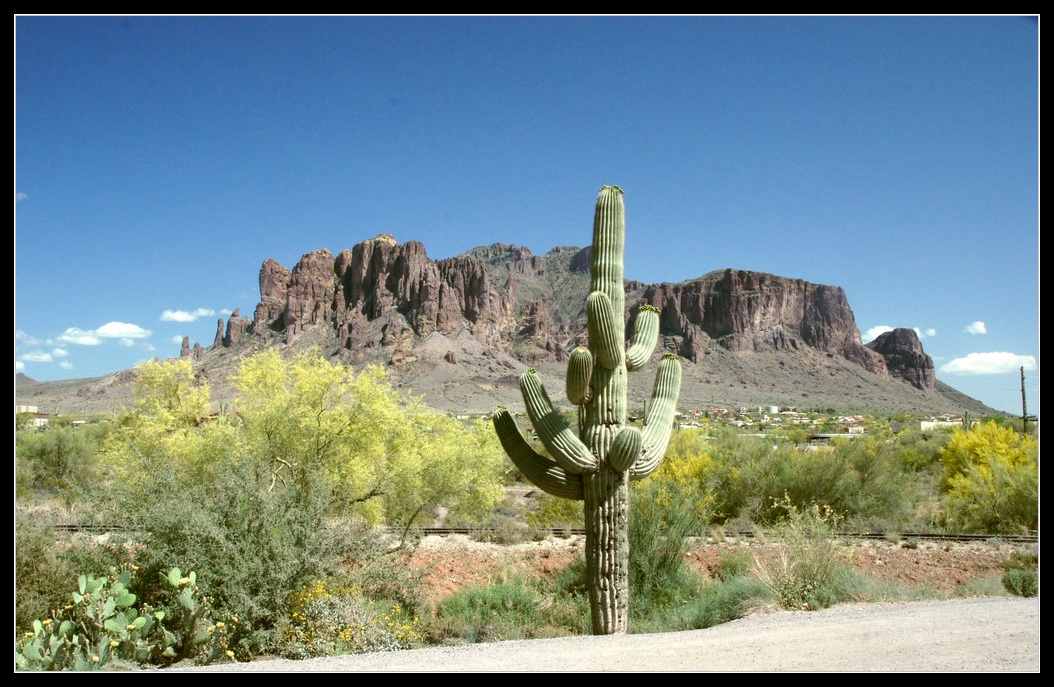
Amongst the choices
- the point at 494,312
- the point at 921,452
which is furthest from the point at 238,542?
the point at 494,312

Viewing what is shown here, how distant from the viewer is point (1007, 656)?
261 inches

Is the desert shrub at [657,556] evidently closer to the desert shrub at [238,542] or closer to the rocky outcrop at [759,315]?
the desert shrub at [238,542]

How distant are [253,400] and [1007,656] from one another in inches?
547

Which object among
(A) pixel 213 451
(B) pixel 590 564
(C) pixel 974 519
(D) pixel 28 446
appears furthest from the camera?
(D) pixel 28 446

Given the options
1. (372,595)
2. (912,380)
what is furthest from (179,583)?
(912,380)

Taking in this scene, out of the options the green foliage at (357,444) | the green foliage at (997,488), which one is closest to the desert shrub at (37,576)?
the green foliage at (357,444)

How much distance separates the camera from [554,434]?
10.5 meters

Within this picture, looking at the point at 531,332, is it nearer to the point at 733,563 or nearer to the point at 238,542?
the point at 733,563

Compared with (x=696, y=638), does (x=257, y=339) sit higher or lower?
higher

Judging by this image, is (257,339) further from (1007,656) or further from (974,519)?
(1007,656)

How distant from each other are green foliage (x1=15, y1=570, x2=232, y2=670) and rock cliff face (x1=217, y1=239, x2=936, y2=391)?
4279 inches

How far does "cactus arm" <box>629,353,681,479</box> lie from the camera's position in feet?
35.0

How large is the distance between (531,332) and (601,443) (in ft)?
440

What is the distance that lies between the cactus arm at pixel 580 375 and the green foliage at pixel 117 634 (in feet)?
17.4
